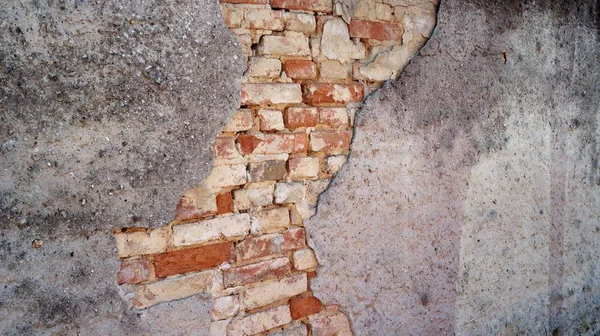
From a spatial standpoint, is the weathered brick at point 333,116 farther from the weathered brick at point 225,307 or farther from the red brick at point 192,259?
the weathered brick at point 225,307

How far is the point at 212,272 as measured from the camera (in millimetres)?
1817

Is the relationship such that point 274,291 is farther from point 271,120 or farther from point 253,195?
point 271,120

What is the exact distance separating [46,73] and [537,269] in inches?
96.6

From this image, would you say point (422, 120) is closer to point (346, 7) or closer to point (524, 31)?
point (346, 7)

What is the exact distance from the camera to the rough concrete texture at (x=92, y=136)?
1.44m

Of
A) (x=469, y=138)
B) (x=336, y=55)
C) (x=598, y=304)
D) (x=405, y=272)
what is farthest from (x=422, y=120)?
(x=598, y=304)

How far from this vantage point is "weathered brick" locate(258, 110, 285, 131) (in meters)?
1.86

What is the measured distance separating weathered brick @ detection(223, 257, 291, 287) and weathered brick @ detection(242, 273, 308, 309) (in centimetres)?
3

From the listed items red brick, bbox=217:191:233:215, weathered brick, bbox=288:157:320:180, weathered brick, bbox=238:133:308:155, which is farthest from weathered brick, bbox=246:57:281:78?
red brick, bbox=217:191:233:215

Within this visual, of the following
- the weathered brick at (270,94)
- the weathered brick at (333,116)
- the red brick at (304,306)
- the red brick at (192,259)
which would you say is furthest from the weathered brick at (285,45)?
the red brick at (304,306)

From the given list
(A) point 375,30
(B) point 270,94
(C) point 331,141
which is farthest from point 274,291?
(A) point 375,30

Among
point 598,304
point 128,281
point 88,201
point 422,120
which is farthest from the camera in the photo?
point 598,304

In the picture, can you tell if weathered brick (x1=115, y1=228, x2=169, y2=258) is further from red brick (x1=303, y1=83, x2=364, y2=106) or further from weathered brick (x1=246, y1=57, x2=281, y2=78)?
red brick (x1=303, y1=83, x2=364, y2=106)

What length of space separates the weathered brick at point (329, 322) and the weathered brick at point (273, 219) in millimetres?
389
